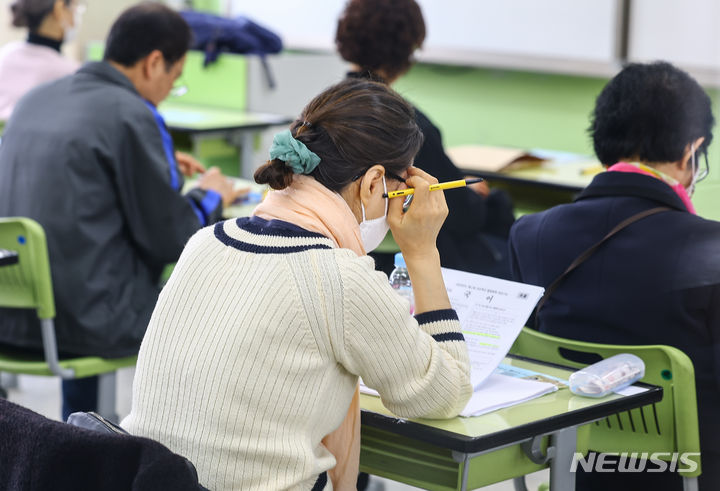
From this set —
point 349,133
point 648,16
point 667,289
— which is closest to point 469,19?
point 648,16

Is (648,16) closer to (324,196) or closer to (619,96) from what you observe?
(619,96)

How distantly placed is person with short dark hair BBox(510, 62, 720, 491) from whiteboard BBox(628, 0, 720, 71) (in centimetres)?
178

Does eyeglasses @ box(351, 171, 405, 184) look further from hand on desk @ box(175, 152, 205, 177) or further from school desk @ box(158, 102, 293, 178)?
school desk @ box(158, 102, 293, 178)

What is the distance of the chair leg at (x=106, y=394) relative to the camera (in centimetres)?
269

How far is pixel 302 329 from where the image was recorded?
133 centimetres

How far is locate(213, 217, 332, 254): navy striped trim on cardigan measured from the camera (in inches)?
54.0

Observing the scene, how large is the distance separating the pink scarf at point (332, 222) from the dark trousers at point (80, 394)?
61.1 inches

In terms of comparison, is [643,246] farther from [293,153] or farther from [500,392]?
[293,153]

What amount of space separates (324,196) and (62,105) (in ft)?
4.72

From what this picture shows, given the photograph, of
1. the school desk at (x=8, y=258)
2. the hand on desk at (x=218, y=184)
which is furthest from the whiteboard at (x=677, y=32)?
the school desk at (x=8, y=258)

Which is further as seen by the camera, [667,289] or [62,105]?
[62,105]

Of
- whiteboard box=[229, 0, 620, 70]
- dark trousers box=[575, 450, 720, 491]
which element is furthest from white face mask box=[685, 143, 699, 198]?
whiteboard box=[229, 0, 620, 70]

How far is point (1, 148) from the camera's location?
8.95 ft

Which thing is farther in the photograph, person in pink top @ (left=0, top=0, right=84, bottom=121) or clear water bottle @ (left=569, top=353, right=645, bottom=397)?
person in pink top @ (left=0, top=0, right=84, bottom=121)
